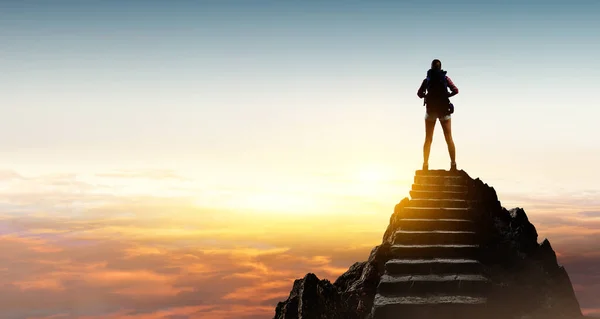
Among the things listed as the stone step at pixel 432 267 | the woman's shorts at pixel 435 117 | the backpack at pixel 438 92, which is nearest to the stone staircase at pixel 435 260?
the stone step at pixel 432 267

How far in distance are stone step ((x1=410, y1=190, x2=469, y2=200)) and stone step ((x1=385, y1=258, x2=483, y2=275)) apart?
113 inches

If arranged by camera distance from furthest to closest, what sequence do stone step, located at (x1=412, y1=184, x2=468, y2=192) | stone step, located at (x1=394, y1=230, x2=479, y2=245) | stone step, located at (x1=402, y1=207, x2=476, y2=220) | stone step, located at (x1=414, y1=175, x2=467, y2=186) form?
stone step, located at (x1=414, y1=175, x2=467, y2=186) < stone step, located at (x1=412, y1=184, x2=468, y2=192) < stone step, located at (x1=402, y1=207, x2=476, y2=220) < stone step, located at (x1=394, y1=230, x2=479, y2=245)

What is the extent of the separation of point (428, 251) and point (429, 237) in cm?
56

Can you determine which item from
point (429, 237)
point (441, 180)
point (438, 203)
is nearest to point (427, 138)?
point (441, 180)

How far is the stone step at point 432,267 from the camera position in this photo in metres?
16.2

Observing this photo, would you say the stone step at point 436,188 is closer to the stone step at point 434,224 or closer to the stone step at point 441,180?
the stone step at point 441,180

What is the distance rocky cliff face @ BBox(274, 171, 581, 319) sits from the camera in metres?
15.6

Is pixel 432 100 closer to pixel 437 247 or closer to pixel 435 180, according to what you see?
pixel 435 180

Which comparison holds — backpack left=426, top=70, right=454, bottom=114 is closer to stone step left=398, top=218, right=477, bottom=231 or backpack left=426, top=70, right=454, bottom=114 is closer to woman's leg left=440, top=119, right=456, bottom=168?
woman's leg left=440, top=119, right=456, bottom=168

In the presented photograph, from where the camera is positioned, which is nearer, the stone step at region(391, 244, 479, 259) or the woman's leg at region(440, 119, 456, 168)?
the stone step at region(391, 244, 479, 259)

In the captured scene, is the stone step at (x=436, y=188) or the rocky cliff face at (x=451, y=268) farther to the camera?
the stone step at (x=436, y=188)

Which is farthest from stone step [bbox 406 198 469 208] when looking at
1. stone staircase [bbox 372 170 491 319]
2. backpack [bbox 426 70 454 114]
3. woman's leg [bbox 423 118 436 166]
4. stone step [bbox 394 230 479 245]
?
backpack [bbox 426 70 454 114]

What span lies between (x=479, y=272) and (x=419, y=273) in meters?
1.83

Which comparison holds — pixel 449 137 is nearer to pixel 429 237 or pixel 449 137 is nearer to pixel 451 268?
pixel 429 237
